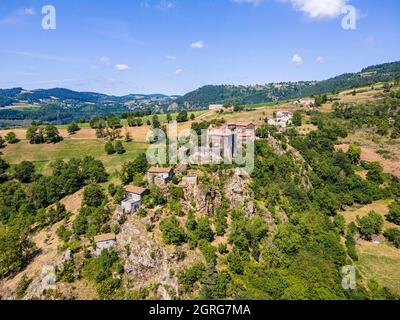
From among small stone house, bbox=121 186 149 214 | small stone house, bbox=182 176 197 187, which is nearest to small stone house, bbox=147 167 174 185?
small stone house, bbox=121 186 149 214

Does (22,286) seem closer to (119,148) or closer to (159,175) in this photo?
(159,175)

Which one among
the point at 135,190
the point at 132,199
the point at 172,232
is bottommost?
the point at 172,232

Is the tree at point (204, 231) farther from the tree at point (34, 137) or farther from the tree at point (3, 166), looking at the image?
the tree at point (34, 137)

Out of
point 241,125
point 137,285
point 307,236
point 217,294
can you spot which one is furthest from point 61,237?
point 241,125

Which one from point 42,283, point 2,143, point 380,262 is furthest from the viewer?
point 2,143

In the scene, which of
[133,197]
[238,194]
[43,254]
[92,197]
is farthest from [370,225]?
[43,254]

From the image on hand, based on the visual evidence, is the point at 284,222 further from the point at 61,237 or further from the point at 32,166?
the point at 32,166
